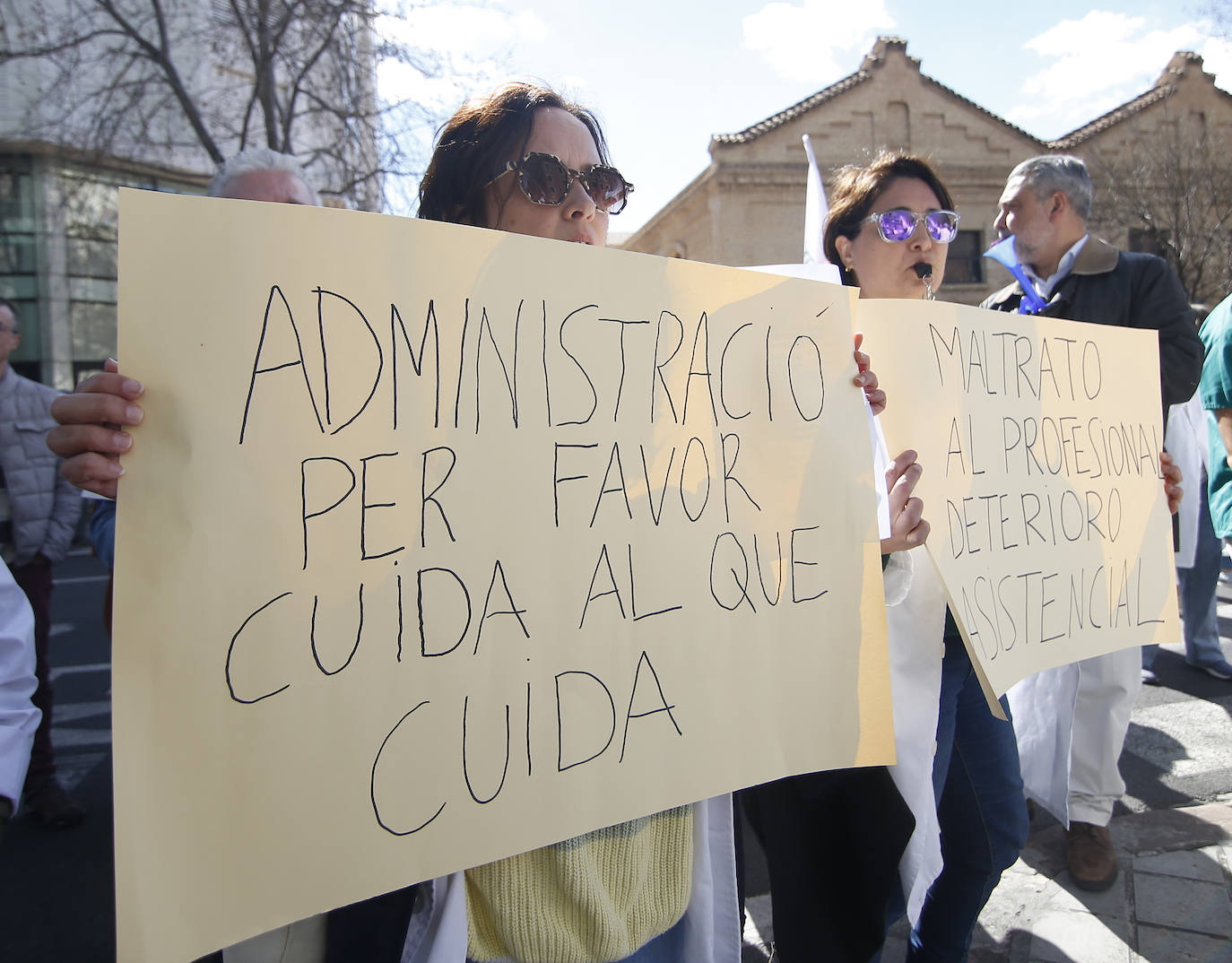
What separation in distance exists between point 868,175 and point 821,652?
3.84 feet

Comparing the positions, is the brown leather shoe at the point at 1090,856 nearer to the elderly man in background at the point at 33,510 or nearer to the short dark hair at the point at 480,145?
the short dark hair at the point at 480,145

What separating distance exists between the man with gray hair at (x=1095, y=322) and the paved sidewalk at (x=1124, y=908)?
9 cm

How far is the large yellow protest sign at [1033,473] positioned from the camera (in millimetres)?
1384

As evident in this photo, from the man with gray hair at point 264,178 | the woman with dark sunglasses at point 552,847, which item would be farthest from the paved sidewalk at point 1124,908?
the man with gray hair at point 264,178

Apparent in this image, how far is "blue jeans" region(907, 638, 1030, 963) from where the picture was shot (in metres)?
1.59

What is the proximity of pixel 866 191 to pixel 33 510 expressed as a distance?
133 inches

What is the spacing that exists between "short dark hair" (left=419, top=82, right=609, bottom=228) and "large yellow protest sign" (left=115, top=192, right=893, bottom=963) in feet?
1.36

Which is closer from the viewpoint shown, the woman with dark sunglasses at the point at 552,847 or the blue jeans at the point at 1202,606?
the woman with dark sunglasses at the point at 552,847

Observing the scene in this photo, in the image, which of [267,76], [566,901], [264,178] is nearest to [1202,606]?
[566,901]

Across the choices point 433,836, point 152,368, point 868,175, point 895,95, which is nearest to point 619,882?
point 433,836

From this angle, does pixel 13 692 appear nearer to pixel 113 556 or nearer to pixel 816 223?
pixel 113 556

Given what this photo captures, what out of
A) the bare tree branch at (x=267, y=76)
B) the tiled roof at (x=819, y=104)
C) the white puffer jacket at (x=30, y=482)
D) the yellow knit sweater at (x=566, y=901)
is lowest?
the yellow knit sweater at (x=566, y=901)

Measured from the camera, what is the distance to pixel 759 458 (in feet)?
3.80

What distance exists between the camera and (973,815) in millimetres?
1594
